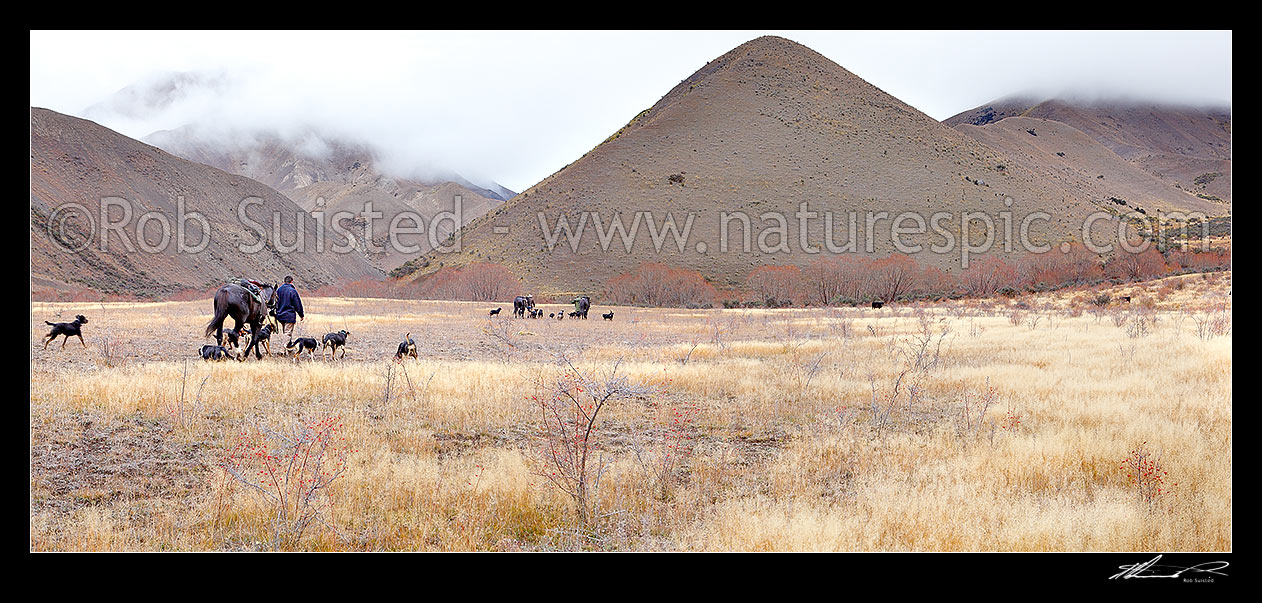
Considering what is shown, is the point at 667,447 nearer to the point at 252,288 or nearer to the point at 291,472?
the point at 291,472

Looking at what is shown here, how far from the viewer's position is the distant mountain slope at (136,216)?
280 feet

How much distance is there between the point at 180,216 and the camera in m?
114

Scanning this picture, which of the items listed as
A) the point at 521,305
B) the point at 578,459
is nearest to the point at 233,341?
the point at 578,459

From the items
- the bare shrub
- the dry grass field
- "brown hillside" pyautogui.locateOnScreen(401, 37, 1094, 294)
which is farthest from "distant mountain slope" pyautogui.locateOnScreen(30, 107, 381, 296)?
the bare shrub

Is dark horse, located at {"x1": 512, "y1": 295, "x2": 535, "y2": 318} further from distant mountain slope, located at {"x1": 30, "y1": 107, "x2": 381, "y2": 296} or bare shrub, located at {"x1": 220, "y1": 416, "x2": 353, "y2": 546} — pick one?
distant mountain slope, located at {"x1": 30, "y1": 107, "x2": 381, "y2": 296}

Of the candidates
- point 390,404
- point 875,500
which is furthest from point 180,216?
point 875,500

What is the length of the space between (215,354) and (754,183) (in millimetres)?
89709

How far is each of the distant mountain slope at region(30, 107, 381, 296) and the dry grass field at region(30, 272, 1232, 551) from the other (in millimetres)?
83670

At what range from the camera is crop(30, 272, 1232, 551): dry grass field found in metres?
5.15

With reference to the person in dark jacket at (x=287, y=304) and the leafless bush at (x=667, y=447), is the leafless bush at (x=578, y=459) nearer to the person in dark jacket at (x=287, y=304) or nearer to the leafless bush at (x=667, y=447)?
the leafless bush at (x=667, y=447)

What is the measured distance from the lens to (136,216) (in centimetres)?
10469

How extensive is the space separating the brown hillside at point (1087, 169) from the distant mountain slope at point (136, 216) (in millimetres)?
137607

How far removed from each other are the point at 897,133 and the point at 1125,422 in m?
111
